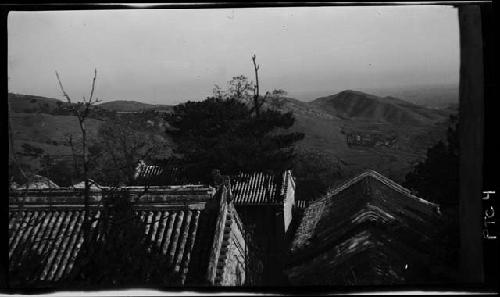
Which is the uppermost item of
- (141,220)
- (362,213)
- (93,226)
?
(362,213)

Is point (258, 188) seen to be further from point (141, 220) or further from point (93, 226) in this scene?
point (93, 226)

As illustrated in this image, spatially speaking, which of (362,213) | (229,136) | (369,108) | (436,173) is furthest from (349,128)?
(362,213)

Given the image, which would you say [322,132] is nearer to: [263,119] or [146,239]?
[263,119]

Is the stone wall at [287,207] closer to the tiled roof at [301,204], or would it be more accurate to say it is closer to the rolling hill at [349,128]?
the tiled roof at [301,204]

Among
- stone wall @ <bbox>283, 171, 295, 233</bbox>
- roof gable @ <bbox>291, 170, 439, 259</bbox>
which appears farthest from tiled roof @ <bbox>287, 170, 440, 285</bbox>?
stone wall @ <bbox>283, 171, 295, 233</bbox>

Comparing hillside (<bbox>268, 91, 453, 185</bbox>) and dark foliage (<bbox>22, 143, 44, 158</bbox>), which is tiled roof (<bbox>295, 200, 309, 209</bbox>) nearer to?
hillside (<bbox>268, 91, 453, 185</bbox>)

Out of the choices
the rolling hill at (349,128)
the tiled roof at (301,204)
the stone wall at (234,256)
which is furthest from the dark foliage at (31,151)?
the tiled roof at (301,204)
